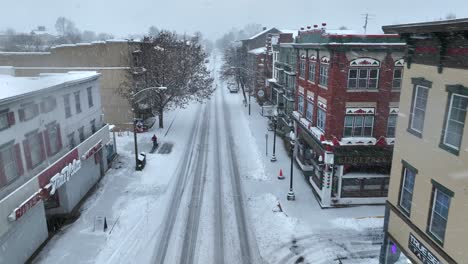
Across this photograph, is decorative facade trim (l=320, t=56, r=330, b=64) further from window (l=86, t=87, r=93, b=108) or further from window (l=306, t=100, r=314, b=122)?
window (l=86, t=87, r=93, b=108)

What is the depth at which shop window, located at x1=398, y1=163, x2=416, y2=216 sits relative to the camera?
12.6m

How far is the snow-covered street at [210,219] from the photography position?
17438 millimetres

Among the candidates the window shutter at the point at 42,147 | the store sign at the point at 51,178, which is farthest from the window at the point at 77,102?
the window shutter at the point at 42,147

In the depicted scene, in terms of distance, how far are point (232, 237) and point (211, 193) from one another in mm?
5963

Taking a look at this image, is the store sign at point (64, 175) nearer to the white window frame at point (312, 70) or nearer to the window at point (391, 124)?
the white window frame at point (312, 70)

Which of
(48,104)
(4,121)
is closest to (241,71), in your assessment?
(48,104)

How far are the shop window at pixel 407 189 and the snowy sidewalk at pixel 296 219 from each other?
16.3ft

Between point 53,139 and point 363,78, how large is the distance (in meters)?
19.2

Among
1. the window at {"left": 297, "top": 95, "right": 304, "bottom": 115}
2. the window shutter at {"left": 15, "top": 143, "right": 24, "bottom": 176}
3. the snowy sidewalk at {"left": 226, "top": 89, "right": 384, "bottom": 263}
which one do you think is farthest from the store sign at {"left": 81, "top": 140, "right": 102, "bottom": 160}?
the window at {"left": 297, "top": 95, "right": 304, "bottom": 115}

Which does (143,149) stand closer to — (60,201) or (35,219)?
(60,201)

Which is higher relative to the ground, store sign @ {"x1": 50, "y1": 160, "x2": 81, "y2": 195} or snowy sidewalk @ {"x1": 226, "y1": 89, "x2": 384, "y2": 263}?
store sign @ {"x1": 50, "y1": 160, "x2": 81, "y2": 195}

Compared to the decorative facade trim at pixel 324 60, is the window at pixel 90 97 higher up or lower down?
lower down

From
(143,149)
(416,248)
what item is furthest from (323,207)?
(143,149)

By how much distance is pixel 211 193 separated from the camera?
24641 millimetres
